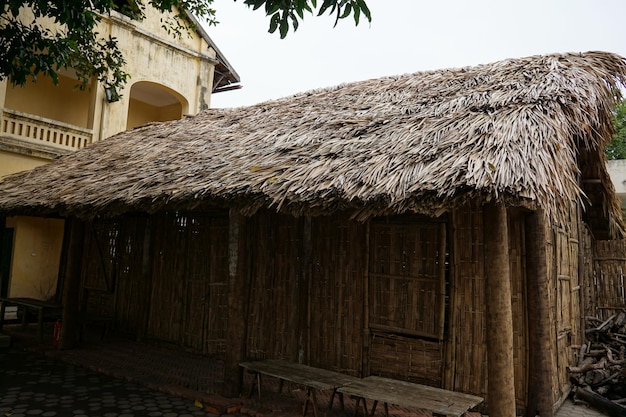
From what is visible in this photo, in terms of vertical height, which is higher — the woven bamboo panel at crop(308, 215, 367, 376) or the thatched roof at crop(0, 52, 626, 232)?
the thatched roof at crop(0, 52, 626, 232)

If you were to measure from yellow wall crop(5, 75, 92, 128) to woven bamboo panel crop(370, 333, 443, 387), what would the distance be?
30.0 feet

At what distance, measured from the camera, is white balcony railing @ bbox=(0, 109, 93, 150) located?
941 centimetres

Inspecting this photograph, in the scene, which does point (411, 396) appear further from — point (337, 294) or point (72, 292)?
point (72, 292)

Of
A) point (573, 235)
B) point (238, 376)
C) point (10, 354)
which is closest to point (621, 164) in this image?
point (573, 235)

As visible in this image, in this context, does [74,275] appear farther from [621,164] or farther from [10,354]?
[621,164]

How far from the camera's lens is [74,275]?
6.60 meters

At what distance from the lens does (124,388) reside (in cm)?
512

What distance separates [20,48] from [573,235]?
312 inches

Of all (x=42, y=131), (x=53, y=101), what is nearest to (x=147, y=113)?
(x=53, y=101)

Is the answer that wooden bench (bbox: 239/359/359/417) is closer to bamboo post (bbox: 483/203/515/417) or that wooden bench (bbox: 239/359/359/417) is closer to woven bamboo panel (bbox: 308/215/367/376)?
woven bamboo panel (bbox: 308/215/367/376)

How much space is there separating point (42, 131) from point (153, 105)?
459 centimetres

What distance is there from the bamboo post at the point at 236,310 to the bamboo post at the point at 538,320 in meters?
2.92

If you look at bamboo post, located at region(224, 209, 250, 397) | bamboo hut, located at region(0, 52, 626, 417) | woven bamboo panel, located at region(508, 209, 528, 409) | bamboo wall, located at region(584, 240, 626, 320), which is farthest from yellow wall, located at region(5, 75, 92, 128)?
bamboo wall, located at region(584, 240, 626, 320)

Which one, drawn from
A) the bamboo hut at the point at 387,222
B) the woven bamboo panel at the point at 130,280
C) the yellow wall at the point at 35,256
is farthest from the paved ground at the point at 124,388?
the yellow wall at the point at 35,256
